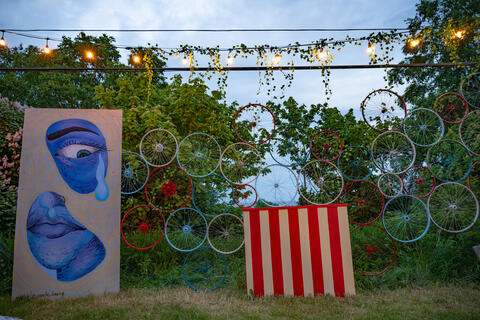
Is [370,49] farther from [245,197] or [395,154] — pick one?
[245,197]

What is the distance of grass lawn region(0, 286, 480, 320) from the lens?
8.57 ft

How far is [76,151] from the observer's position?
11.8 feet

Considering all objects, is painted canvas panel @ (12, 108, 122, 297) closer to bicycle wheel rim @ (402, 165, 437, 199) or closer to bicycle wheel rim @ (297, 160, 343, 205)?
bicycle wheel rim @ (297, 160, 343, 205)

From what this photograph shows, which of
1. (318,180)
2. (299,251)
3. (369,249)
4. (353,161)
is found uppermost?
(353,161)

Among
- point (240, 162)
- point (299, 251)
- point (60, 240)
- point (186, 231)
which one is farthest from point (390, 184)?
point (60, 240)

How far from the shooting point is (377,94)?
14.6 feet

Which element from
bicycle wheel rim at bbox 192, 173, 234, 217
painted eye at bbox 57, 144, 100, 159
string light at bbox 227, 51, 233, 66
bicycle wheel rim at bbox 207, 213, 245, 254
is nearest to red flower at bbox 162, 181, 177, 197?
bicycle wheel rim at bbox 192, 173, 234, 217

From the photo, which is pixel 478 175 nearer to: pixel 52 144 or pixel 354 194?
pixel 354 194

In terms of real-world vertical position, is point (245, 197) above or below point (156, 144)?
below

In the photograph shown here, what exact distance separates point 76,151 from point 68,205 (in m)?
0.72

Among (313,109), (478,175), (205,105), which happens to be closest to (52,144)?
(205,105)

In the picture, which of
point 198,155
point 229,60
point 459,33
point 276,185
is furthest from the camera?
point 229,60

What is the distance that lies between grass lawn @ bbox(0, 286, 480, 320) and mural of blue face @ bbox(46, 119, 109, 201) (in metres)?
1.31

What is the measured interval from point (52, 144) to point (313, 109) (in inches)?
181
